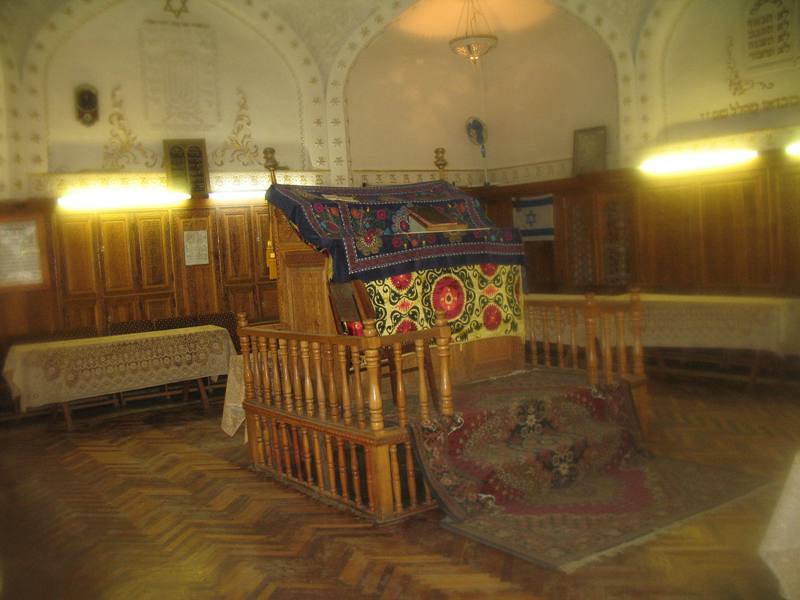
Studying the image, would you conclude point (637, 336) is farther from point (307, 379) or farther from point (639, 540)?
point (307, 379)

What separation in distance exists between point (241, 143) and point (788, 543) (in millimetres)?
8644

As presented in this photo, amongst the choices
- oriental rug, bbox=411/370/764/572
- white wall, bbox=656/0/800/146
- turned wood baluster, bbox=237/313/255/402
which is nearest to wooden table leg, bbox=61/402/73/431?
turned wood baluster, bbox=237/313/255/402

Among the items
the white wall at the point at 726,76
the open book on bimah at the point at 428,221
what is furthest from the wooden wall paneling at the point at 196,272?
the white wall at the point at 726,76

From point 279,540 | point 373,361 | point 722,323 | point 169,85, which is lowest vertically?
point 279,540

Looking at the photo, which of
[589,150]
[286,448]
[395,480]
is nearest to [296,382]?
[286,448]

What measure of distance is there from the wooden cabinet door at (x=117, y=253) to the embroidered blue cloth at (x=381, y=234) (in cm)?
406

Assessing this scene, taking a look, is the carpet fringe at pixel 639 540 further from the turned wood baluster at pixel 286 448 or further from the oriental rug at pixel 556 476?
the turned wood baluster at pixel 286 448

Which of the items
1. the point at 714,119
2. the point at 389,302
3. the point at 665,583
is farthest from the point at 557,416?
the point at 714,119

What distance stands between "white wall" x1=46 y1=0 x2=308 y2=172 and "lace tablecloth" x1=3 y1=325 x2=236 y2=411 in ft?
8.55

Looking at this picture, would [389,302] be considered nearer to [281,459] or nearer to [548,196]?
[281,459]

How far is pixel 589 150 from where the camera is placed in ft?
32.1

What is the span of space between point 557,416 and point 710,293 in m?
4.09

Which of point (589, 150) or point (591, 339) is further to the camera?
point (589, 150)

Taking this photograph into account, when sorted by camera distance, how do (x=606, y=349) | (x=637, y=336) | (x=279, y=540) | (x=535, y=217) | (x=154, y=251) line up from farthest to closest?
(x=535, y=217)
(x=154, y=251)
(x=637, y=336)
(x=606, y=349)
(x=279, y=540)
